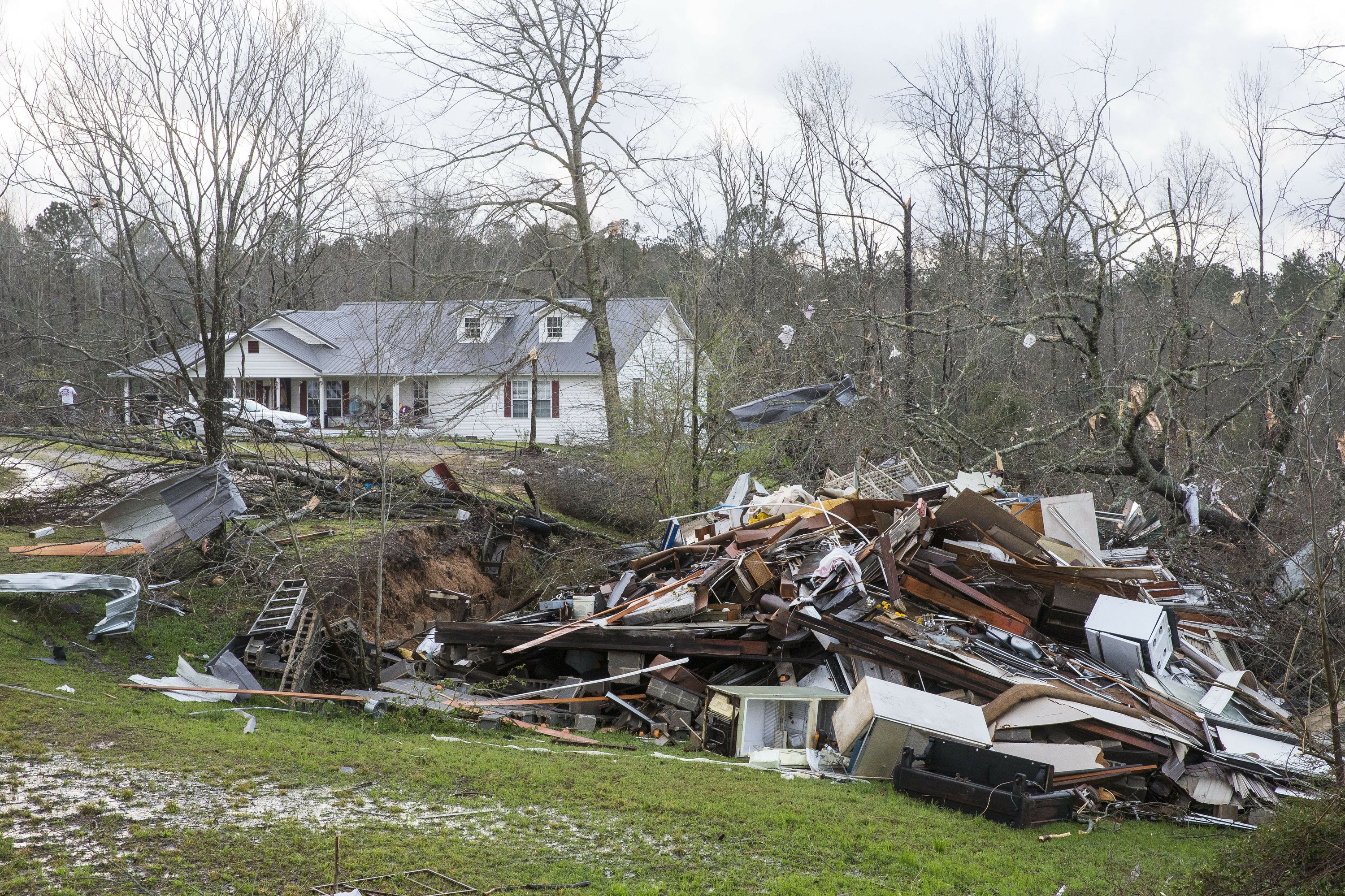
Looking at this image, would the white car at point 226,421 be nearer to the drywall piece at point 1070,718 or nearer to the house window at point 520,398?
the drywall piece at point 1070,718

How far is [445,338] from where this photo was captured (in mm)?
20375

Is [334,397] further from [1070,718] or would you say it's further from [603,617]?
[1070,718]

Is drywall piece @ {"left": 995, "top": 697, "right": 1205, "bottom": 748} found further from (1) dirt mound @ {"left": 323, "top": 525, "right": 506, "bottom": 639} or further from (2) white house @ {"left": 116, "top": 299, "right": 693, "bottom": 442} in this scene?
(2) white house @ {"left": 116, "top": 299, "right": 693, "bottom": 442}

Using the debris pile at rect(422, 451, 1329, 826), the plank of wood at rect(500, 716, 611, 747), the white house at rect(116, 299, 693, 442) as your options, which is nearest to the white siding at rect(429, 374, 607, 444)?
the white house at rect(116, 299, 693, 442)

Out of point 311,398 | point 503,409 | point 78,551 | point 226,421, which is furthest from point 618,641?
point 311,398

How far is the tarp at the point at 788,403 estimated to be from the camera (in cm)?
1228

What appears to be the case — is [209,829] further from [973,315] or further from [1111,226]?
[973,315]

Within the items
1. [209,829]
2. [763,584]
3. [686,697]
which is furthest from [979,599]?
[209,829]

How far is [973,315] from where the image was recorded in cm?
2069

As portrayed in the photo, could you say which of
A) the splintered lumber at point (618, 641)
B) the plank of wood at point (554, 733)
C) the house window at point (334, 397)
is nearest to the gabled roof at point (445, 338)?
the house window at point (334, 397)

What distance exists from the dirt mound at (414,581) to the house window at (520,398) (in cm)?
1626

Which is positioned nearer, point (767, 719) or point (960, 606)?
point (767, 719)

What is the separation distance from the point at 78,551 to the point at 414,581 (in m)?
3.83

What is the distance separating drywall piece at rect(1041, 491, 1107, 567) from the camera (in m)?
9.38
